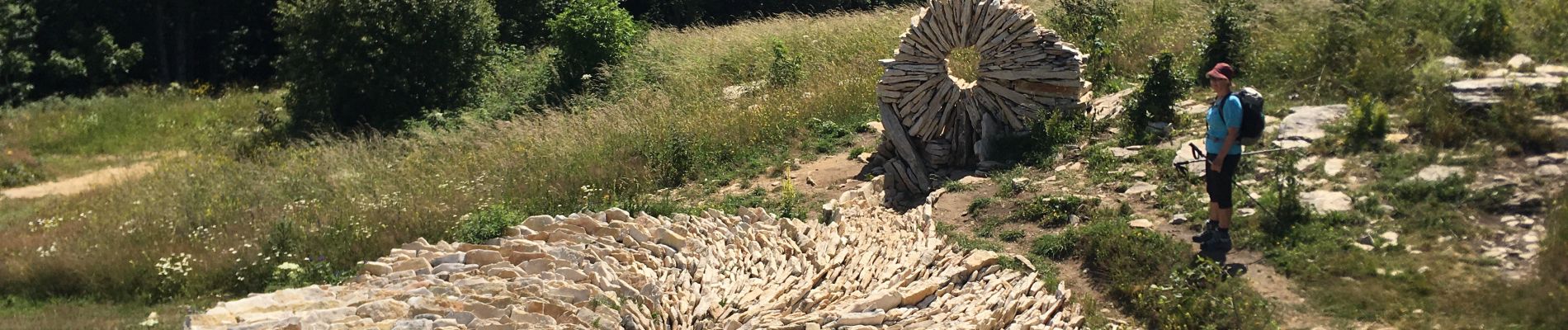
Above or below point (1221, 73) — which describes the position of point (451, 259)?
below

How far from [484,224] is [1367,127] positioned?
6519 mm

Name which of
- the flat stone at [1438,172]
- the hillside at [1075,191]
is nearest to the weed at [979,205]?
the hillside at [1075,191]

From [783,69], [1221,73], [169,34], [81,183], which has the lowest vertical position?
[81,183]

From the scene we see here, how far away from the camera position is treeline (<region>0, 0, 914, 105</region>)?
22141mm

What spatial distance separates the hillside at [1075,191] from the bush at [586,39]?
2.00 m

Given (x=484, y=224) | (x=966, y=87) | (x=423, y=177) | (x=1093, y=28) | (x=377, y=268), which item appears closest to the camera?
(x=377, y=268)

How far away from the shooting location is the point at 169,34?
25.8 meters

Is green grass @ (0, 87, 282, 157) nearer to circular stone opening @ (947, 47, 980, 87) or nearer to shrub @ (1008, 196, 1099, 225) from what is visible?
circular stone opening @ (947, 47, 980, 87)

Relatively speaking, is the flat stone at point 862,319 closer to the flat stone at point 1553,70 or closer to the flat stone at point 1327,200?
the flat stone at point 1327,200

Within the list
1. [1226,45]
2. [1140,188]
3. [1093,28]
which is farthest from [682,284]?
[1093,28]

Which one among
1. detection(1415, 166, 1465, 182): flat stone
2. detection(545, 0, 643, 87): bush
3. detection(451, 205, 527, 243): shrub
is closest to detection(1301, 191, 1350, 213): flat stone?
detection(1415, 166, 1465, 182): flat stone

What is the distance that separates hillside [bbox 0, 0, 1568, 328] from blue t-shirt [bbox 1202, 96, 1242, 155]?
525mm

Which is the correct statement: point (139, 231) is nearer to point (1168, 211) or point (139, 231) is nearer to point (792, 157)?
point (792, 157)

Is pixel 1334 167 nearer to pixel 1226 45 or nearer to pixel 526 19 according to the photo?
pixel 1226 45
